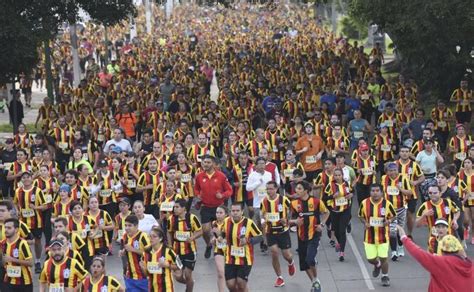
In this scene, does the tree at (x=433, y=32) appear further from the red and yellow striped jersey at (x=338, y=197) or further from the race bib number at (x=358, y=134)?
the red and yellow striped jersey at (x=338, y=197)

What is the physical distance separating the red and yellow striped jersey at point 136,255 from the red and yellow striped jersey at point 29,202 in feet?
11.1

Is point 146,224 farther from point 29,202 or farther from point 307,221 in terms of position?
point 29,202

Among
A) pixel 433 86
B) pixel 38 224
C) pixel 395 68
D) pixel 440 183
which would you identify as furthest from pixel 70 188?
pixel 395 68

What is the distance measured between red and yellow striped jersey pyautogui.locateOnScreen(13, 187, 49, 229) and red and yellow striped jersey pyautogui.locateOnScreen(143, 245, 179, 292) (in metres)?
3.90

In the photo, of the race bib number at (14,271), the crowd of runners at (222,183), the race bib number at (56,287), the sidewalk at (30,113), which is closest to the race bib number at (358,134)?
the crowd of runners at (222,183)

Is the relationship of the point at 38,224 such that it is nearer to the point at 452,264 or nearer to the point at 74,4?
the point at 452,264

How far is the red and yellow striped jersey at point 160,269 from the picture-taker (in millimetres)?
13039

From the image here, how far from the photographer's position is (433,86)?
101 ft

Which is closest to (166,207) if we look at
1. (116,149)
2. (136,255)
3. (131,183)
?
(136,255)

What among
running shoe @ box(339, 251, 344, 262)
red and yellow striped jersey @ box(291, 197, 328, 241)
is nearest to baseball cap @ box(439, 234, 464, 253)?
red and yellow striped jersey @ box(291, 197, 328, 241)

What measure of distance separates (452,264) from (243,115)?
1550 cm

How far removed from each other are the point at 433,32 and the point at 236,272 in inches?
462

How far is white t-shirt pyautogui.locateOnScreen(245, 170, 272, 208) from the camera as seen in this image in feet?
56.8

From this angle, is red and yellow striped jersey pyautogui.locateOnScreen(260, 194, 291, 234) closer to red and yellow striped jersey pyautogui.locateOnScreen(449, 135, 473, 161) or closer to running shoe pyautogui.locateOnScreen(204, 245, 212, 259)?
running shoe pyautogui.locateOnScreen(204, 245, 212, 259)
